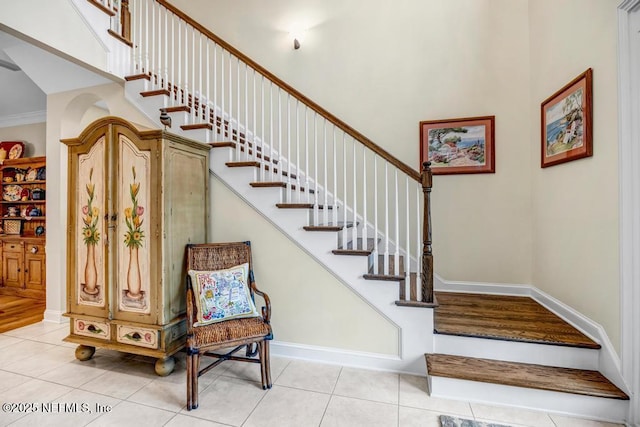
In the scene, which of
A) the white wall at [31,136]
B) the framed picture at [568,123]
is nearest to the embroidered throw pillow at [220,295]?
the framed picture at [568,123]

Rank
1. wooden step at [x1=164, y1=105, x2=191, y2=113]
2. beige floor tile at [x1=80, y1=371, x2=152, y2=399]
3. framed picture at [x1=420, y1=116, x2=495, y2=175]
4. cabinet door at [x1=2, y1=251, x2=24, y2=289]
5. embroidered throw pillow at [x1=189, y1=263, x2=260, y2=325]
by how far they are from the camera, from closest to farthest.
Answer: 1. beige floor tile at [x1=80, y1=371, x2=152, y2=399]
2. embroidered throw pillow at [x1=189, y1=263, x2=260, y2=325]
3. wooden step at [x1=164, y1=105, x2=191, y2=113]
4. framed picture at [x1=420, y1=116, x2=495, y2=175]
5. cabinet door at [x1=2, y1=251, x2=24, y2=289]

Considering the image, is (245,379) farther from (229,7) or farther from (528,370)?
(229,7)

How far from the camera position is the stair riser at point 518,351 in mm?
2086

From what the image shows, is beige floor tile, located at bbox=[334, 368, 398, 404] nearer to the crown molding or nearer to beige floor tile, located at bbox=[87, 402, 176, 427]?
beige floor tile, located at bbox=[87, 402, 176, 427]

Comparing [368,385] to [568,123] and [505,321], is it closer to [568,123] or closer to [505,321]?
[505,321]

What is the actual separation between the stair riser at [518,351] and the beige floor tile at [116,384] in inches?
89.8

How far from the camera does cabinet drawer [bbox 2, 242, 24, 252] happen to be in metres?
4.57

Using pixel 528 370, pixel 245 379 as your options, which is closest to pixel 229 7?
pixel 245 379

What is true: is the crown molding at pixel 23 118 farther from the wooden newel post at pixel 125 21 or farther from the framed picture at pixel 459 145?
the framed picture at pixel 459 145

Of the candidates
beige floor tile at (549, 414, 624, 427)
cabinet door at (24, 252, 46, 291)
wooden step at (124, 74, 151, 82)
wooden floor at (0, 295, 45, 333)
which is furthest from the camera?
cabinet door at (24, 252, 46, 291)

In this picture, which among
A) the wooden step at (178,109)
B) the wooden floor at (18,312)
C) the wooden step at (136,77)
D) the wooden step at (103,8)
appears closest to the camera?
the wooden step at (103,8)

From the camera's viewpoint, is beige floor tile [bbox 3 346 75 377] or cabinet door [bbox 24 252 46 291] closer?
beige floor tile [bbox 3 346 75 377]

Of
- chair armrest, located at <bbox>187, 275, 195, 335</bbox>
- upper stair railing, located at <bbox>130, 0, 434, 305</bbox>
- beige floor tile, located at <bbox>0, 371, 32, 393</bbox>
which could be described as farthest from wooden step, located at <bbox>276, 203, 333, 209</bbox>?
beige floor tile, located at <bbox>0, 371, 32, 393</bbox>

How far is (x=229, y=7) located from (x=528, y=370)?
5135 millimetres
